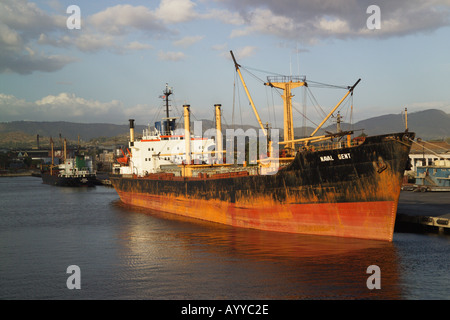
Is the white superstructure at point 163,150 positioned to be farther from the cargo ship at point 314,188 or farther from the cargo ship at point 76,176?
the cargo ship at point 76,176

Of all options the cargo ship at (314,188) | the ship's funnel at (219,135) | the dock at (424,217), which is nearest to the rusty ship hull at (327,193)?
the cargo ship at (314,188)

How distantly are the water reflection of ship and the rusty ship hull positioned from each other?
620 millimetres

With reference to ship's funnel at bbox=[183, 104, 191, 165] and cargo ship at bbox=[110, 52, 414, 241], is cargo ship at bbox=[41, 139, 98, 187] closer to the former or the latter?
ship's funnel at bbox=[183, 104, 191, 165]

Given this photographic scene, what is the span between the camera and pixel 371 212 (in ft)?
60.0

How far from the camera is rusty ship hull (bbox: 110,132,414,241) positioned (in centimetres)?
1767

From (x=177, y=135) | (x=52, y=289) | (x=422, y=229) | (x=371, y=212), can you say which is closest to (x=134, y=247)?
(x=52, y=289)

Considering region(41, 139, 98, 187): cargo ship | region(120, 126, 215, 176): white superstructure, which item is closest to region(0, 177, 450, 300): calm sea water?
region(120, 126, 215, 176): white superstructure

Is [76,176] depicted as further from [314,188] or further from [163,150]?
[314,188]

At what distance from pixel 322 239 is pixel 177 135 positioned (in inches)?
942

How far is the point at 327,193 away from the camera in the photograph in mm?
19328

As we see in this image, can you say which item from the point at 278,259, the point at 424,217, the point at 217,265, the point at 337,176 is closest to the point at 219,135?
the point at 337,176

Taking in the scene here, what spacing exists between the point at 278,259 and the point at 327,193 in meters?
4.58

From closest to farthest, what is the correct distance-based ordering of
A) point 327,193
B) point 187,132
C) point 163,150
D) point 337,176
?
point 337,176 < point 327,193 < point 187,132 < point 163,150

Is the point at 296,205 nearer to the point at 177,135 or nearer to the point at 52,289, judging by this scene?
the point at 52,289
